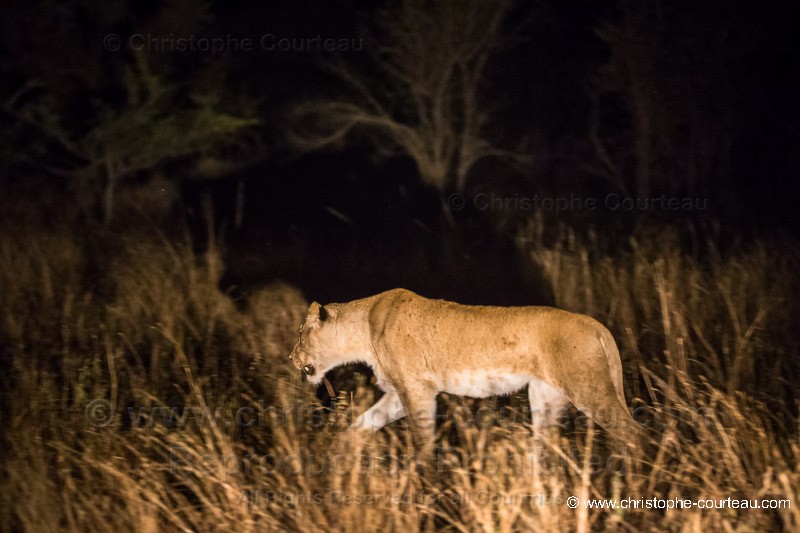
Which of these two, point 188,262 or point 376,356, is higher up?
point 188,262

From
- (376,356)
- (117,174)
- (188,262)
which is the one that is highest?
(117,174)

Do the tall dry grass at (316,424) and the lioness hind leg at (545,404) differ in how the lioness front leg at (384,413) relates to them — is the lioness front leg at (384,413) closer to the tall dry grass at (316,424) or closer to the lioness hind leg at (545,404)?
the tall dry grass at (316,424)

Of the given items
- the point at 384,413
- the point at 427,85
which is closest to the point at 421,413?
the point at 384,413

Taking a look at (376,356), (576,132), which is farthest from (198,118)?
(576,132)

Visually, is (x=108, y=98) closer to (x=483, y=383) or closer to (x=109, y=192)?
(x=109, y=192)

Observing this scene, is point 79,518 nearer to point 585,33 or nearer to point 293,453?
point 293,453

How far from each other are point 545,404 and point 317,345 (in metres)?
1.54

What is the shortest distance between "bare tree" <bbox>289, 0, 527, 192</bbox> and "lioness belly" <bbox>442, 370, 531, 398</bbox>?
1162 centimetres

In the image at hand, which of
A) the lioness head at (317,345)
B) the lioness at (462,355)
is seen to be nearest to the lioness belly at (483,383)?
the lioness at (462,355)

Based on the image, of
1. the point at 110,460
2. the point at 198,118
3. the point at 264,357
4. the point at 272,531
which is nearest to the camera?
the point at 272,531

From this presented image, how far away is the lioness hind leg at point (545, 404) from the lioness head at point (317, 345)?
1.32 m

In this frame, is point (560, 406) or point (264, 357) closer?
point (560, 406)

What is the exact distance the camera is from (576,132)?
91.0 feet

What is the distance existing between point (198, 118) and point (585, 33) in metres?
20.3
